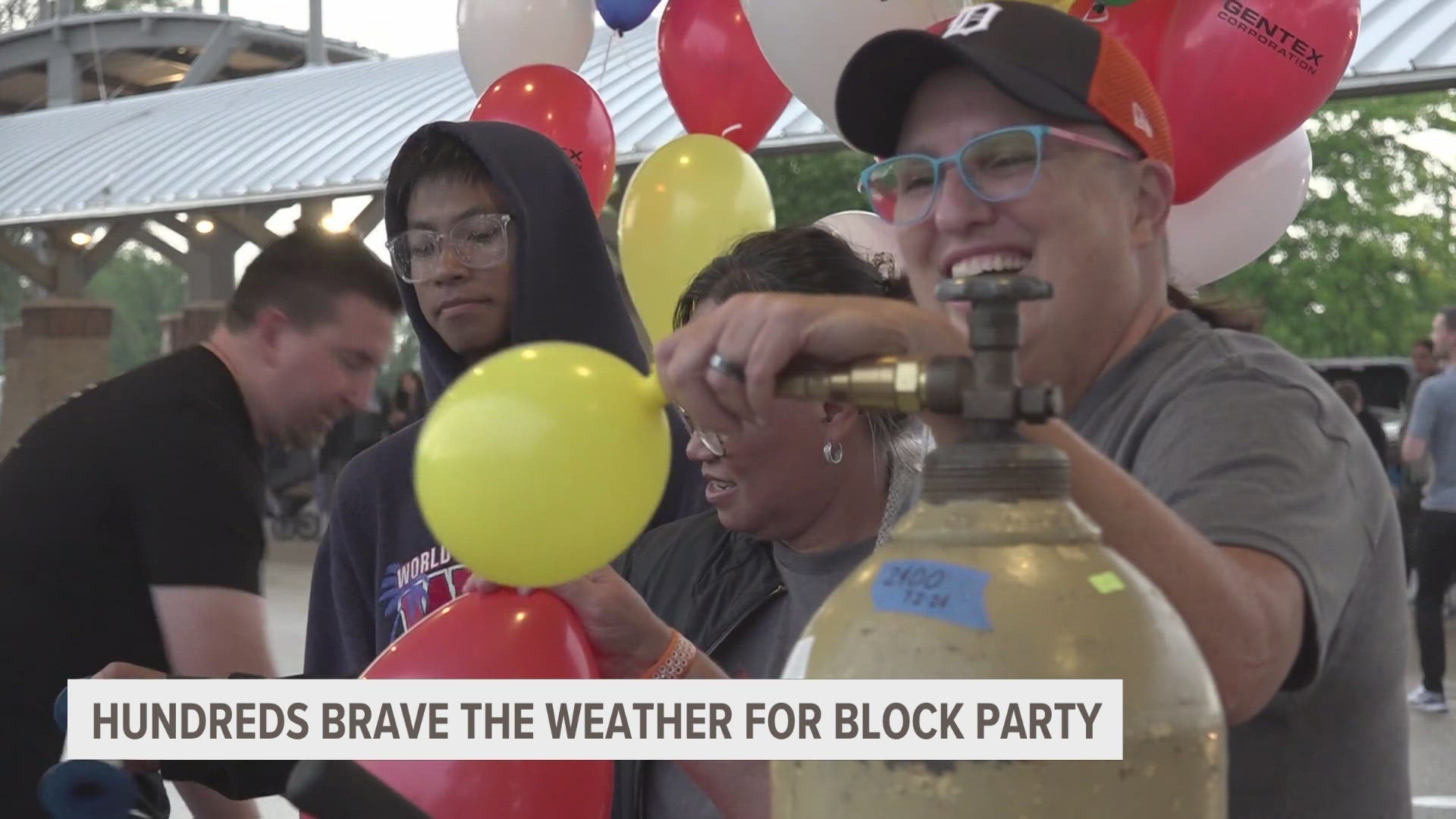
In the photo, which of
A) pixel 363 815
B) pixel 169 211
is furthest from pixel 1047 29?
pixel 169 211

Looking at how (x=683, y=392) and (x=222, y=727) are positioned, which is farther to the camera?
(x=222, y=727)

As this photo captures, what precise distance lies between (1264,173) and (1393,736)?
83.7 inches

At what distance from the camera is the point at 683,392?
0.89 m

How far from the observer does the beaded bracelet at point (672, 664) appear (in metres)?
1.45

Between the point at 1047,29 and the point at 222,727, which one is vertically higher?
the point at 1047,29

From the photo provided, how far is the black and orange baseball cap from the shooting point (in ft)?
4.05

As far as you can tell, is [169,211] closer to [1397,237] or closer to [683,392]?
[683,392]

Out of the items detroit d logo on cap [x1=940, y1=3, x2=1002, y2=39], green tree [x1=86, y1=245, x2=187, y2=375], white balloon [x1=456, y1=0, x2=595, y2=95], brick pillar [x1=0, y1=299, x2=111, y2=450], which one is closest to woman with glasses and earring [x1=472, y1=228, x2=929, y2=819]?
detroit d logo on cap [x1=940, y1=3, x2=1002, y2=39]

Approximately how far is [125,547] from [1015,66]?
6.72 ft

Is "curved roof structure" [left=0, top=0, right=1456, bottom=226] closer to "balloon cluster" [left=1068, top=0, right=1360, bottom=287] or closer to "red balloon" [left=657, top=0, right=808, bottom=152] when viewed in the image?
"red balloon" [left=657, top=0, right=808, bottom=152]

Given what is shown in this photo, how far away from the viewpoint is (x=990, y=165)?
129 cm

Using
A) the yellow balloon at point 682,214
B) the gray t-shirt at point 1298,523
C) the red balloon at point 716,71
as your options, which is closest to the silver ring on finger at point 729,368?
the gray t-shirt at point 1298,523

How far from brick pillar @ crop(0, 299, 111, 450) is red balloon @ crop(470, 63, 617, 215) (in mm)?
13916

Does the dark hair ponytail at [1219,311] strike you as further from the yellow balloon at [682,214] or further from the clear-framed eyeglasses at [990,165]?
the yellow balloon at [682,214]
